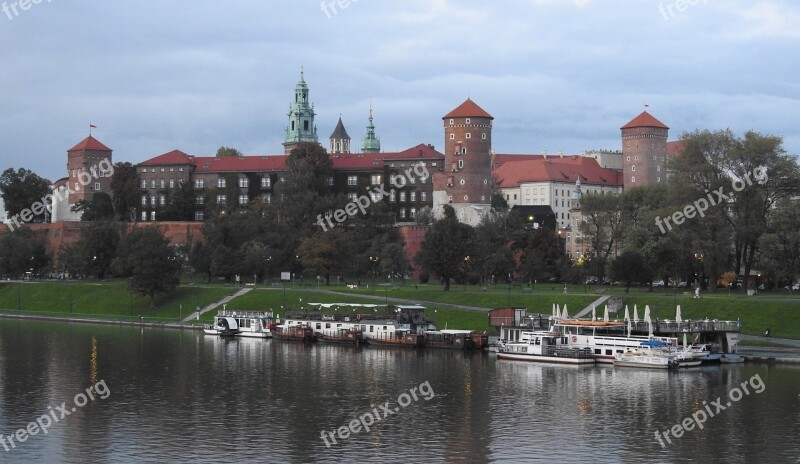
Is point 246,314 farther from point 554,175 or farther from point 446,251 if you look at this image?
point 554,175

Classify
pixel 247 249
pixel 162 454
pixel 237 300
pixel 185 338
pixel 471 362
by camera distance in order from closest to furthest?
pixel 162 454
pixel 471 362
pixel 185 338
pixel 237 300
pixel 247 249

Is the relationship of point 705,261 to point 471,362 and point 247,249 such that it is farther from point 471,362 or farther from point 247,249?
point 247,249

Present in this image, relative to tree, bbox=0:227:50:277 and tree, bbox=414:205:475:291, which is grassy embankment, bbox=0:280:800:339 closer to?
tree, bbox=414:205:475:291

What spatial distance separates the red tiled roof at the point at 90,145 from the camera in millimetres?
174625

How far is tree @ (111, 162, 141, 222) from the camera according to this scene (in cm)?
16862

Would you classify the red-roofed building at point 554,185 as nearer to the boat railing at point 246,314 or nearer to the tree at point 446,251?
the tree at point 446,251

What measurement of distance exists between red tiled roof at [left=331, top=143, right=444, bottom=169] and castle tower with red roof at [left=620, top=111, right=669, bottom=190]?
30487mm

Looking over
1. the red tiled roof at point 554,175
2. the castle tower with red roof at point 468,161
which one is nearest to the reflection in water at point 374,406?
the castle tower with red roof at point 468,161

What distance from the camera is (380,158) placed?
6590 inches

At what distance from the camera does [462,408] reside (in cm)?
5319

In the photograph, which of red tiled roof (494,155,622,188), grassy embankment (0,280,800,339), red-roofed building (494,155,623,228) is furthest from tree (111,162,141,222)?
red tiled roof (494,155,622,188)

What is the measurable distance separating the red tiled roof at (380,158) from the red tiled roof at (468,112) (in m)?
14.2

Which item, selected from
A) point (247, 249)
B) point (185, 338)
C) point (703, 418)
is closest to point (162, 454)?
point (703, 418)

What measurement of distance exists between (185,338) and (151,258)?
73.4 ft
